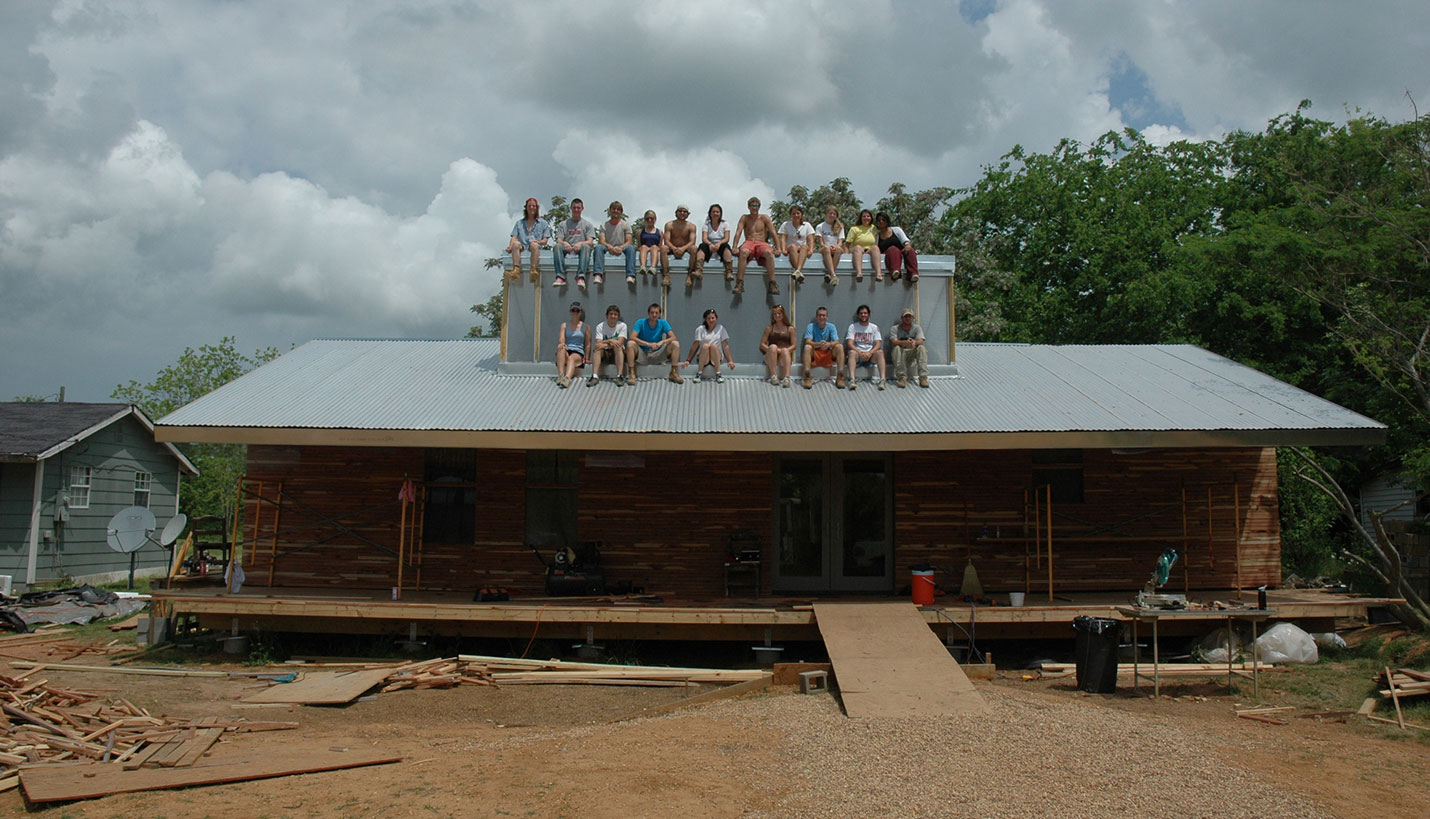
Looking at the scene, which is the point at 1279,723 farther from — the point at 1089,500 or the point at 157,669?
the point at 157,669

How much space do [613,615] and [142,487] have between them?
17.0 meters

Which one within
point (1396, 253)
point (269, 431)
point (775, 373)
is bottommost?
point (269, 431)

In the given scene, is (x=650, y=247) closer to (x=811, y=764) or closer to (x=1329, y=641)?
(x=811, y=764)

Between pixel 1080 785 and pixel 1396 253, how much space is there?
50.4ft

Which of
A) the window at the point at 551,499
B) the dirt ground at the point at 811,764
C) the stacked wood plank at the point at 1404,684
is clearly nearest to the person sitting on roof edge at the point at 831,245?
the window at the point at 551,499

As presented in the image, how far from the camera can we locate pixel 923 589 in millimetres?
11203

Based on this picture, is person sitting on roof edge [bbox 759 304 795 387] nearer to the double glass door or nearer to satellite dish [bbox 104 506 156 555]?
the double glass door

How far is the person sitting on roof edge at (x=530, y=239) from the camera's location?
13.7 m

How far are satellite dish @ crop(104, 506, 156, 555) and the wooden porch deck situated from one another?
284 centimetres

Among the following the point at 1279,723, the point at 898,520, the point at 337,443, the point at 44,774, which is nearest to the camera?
the point at 44,774

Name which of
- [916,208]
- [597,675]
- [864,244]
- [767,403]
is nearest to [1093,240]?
[916,208]

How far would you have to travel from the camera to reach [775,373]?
514 inches

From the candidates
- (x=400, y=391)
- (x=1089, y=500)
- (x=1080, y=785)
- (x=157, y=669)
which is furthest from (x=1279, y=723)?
(x=157, y=669)

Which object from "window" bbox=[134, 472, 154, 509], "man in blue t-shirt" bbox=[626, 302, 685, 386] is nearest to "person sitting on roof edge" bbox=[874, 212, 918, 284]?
"man in blue t-shirt" bbox=[626, 302, 685, 386]
